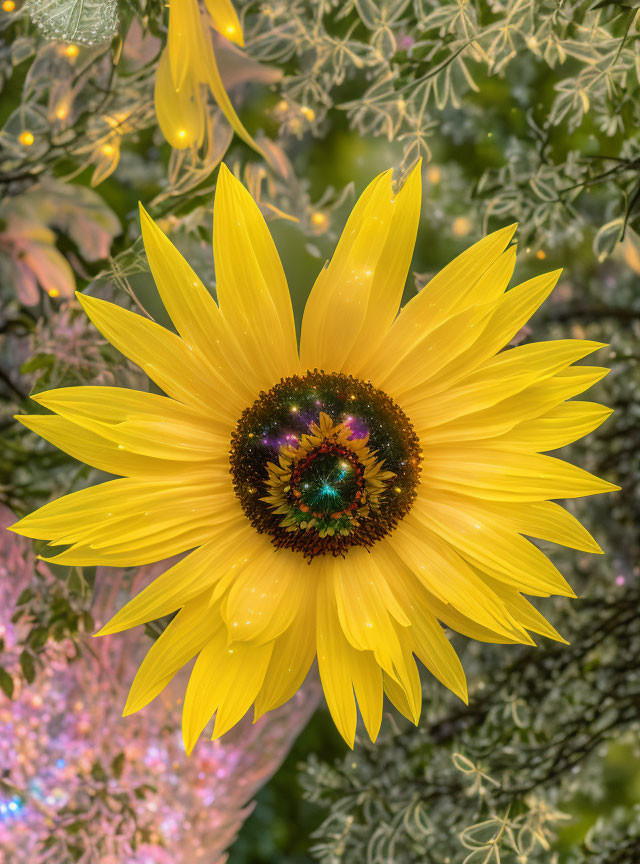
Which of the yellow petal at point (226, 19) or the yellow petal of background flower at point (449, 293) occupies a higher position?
the yellow petal at point (226, 19)

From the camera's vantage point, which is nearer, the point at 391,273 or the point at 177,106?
the point at 391,273

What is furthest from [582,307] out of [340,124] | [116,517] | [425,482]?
[116,517]

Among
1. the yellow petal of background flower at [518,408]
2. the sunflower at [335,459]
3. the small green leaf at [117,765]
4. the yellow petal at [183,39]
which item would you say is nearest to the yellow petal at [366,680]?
the sunflower at [335,459]

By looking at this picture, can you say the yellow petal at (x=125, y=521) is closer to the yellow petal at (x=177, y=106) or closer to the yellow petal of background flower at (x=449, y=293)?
the yellow petal of background flower at (x=449, y=293)

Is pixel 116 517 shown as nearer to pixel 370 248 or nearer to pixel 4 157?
pixel 370 248

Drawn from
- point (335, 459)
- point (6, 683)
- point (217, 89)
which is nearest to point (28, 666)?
point (6, 683)

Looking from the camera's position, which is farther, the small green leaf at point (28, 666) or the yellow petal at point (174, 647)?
the small green leaf at point (28, 666)

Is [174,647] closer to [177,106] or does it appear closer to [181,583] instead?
[181,583]
